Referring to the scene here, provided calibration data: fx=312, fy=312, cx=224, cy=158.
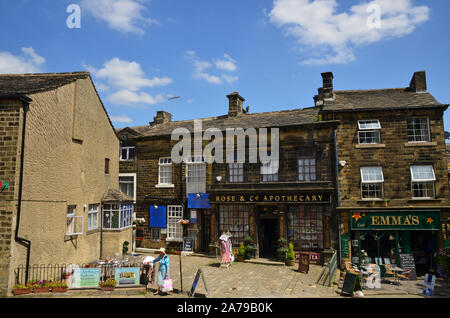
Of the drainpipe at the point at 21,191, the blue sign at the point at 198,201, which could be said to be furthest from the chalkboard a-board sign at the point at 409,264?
the drainpipe at the point at 21,191

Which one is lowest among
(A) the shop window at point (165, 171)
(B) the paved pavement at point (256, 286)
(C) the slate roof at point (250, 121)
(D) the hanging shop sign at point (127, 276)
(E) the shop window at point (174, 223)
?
(B) the paved pavement at point (256, 286)

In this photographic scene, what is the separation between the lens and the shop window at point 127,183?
22.1m

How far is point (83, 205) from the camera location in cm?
1541

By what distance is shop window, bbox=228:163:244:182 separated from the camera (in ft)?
63.7

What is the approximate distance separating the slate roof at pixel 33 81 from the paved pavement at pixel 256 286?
7.75 m

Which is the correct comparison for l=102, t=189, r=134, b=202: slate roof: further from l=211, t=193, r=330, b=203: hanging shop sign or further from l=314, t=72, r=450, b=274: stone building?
l=314, t=72, r=450, b=274: stone building

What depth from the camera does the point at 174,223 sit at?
2084 centimetres

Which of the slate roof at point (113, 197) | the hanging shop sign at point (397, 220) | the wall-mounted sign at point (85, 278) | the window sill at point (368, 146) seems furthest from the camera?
the slate roof at point (113, 197)

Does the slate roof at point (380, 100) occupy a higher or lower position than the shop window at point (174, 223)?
higher

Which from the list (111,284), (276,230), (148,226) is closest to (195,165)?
(148,226)

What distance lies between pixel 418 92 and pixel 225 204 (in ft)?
44.3

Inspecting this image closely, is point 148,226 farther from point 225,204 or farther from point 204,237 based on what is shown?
point 225,204

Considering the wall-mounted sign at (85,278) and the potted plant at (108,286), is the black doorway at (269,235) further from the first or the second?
the wall-mounted sign at (85,278)

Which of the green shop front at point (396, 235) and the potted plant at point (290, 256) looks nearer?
the green shop front at point (396, 235)
